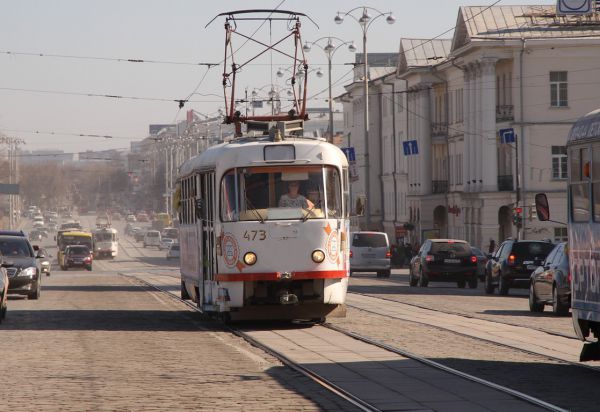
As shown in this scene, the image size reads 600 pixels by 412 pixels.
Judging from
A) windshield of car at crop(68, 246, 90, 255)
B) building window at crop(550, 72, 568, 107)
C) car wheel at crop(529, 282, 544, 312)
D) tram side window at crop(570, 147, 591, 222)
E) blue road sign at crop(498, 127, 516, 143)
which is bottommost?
car wheel at crop(529, 282, 544, 312)

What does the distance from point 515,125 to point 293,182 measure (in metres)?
53.9

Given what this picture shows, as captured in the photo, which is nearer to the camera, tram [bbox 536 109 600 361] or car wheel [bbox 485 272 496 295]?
tram [bbox 536 109 600 361]

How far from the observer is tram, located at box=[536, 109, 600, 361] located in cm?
1520

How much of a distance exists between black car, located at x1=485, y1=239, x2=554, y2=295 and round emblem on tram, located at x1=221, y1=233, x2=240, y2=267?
16.8 metres

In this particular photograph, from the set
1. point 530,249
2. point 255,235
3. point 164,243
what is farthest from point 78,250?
point 255,235

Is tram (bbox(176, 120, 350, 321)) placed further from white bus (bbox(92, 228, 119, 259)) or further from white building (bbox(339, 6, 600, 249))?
white bus (bbox(92, 228, 119, 259))

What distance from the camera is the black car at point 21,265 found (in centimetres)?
3444

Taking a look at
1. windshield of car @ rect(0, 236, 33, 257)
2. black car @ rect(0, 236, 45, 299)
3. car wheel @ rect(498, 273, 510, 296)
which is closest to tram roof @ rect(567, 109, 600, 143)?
black car @ rect(0, 236, 45, 299)

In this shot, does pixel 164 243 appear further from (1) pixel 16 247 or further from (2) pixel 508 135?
(1) pixel 16 247

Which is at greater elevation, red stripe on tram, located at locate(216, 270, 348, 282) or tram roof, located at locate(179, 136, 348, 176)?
tram roof, located at locate(179, 136, 348, 176)

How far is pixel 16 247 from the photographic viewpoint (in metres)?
35.9

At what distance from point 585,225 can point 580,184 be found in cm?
55

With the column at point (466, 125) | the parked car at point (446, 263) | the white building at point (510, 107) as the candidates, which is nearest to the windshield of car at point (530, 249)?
the parked car at point (446, 263)

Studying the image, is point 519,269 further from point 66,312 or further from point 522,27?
point 522,27
